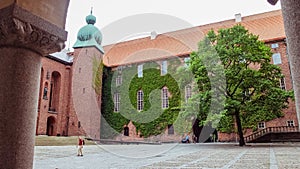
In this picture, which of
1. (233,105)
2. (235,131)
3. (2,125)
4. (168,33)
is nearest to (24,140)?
(2,125)

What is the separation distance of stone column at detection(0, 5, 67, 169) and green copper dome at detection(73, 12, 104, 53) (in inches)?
1413

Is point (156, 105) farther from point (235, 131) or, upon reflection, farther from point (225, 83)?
point (225, 83)

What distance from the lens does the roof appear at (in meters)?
34.5

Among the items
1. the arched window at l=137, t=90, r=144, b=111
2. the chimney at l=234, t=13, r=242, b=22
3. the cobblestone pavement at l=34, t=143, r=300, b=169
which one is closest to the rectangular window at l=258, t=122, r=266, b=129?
the arched window at l=137, t=90, r=144, b=111

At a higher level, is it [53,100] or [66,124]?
[53,100]

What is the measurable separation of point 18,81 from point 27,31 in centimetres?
55

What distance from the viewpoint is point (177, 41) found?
4125cm

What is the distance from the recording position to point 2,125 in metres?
2.57

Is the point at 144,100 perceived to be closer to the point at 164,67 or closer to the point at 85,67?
the point at 164,67

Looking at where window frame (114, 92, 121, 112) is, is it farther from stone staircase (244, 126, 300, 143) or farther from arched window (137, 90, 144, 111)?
stone staircase (244, 126, 300, 143)

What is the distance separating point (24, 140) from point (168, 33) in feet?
142

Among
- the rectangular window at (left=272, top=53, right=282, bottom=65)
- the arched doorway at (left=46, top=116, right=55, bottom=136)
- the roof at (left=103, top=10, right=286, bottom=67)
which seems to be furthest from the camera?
the arched doorway at (left=46, top=116, right=55, bottom=136)

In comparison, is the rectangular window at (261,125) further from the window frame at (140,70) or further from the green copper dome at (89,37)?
the green copper dome at (89,37)

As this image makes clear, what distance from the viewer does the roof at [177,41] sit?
34500mm
